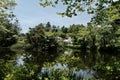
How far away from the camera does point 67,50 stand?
10188 centimetres

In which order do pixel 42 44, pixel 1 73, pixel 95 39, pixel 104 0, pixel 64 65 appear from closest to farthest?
pixel 104 0 → pixel 1 73 → pixel 64 65 → pixel 95 39 → pixel 42 44

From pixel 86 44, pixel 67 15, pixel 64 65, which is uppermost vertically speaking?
pixel 67 15

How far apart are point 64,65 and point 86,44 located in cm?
9739

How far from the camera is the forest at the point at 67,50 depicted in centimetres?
1082

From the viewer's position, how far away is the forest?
1082 centimetres

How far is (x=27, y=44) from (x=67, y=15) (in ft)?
326

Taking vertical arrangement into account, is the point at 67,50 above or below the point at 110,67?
below

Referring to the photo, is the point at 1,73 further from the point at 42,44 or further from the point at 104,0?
the point at 42,44

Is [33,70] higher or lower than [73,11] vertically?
lower

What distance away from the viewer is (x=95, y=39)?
10006 centimetres

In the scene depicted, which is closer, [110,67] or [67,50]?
[110,67]

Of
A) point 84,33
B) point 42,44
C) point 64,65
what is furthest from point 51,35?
point 64,65

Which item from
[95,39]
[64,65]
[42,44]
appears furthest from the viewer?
[42,44]

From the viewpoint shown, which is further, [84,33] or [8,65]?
[84,33]
